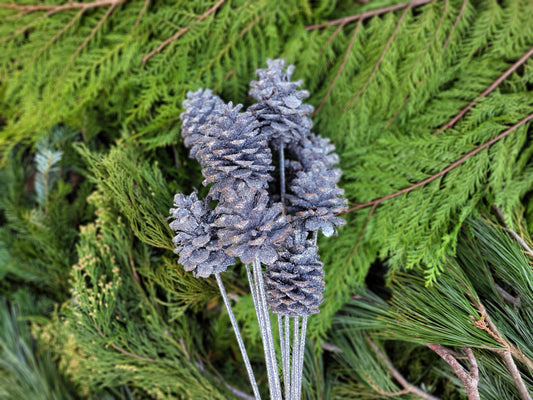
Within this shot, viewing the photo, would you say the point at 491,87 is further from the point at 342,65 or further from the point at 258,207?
the point at 258,207

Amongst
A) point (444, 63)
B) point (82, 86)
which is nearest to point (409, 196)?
point (444, 63)

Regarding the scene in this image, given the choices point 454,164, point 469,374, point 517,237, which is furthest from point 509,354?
point 454,164

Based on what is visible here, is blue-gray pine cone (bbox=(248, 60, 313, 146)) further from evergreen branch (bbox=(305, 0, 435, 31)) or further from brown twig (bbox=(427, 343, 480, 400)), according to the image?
brown twig (bbox=(427, 343, 480, 400))

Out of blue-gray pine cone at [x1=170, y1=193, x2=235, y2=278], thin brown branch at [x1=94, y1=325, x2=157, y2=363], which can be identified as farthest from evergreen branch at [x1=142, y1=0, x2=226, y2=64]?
thin brown branch at [x1=94, y1=325, x2=157, y2=363]

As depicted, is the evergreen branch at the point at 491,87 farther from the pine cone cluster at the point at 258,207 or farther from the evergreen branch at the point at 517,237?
the pine cone cluster at the point at 258,207

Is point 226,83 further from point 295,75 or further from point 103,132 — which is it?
point 103,132

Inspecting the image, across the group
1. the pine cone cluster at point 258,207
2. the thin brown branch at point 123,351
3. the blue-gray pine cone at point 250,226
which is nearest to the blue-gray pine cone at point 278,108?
the pine cone cluster at point 258,207
